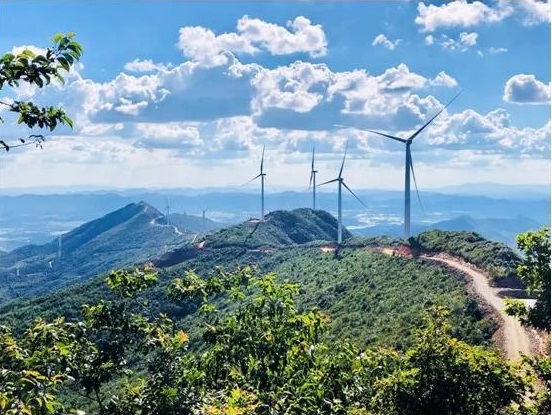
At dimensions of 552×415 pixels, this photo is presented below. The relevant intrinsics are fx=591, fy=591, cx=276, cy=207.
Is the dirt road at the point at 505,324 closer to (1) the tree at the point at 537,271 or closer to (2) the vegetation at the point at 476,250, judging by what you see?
(2) the vegetation at the point at 476,250

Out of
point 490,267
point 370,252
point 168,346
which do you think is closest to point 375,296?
point 490,267

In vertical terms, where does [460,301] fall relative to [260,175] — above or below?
below

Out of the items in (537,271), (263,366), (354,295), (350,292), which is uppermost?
(537,271)

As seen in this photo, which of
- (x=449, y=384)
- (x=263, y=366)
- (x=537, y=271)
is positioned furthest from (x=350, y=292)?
(x=263, y=366)

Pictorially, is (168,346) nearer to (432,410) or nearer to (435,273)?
(432,410)

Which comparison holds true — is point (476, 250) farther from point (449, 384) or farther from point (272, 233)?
point (272, 233)

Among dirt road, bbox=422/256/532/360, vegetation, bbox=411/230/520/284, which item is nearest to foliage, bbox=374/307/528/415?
dirt road, bbox=422/256/532/360

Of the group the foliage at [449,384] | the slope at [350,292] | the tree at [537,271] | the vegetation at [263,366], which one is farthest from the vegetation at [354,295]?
the tree at [537,271]
